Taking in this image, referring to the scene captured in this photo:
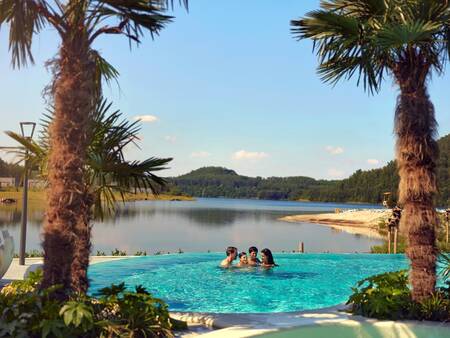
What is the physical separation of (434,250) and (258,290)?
716 cm

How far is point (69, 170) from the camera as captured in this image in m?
6.82

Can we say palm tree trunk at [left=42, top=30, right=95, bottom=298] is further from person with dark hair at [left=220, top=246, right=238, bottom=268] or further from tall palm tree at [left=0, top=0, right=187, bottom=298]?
person with dark hair at [left=220, top=246, right=238, bottom=268]

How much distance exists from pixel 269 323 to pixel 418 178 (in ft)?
11.3

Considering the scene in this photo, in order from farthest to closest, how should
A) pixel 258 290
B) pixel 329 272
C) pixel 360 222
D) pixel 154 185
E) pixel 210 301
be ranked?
pixel 360 222
pixel 329 272
pixel 258 290
pixel 210 301
pixel 154 185

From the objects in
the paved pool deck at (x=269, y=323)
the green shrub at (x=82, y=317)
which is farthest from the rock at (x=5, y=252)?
the paved pool deck at (x=269, y=323)

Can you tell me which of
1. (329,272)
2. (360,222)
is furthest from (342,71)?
(360,222)

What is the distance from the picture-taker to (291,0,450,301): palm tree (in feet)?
26.1

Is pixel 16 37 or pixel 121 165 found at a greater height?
pixel 16 37

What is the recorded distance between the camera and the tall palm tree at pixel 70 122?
679 cm

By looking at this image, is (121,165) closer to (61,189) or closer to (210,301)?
(61,189)

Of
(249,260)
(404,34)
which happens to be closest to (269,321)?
(404,34)

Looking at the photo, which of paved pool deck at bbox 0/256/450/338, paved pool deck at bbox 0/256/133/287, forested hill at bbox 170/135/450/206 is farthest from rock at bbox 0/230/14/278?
forested hill at bbox 170/135/450/206

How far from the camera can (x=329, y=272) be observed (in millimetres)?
17578

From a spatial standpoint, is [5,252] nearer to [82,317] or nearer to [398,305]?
[82,317]
